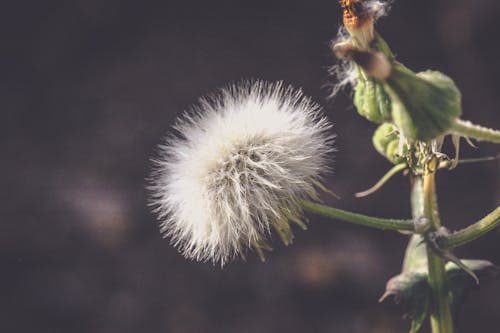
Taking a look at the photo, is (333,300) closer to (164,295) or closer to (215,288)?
(215,288)

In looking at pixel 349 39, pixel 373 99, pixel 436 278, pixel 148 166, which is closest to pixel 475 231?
pixel 436 278

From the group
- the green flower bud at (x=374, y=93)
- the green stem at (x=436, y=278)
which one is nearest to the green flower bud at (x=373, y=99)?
the green flower bud at (x=374, y=93)

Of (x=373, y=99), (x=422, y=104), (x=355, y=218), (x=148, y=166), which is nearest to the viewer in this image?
(x=422, y=104)

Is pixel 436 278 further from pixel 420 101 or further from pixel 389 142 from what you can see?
pixel 420 101

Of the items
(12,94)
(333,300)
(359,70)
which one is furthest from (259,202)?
(12,94)

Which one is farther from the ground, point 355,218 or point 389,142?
point 389,142

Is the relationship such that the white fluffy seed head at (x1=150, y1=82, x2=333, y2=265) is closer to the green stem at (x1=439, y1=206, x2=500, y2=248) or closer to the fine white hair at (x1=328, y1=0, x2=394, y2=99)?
the fine white hair at (x1=328, y1=0, x2=394, y2=99)
